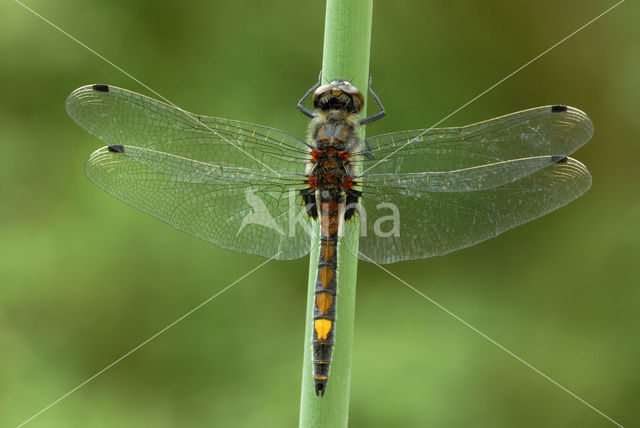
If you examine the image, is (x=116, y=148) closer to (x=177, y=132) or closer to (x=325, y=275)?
(x=177, y=132)

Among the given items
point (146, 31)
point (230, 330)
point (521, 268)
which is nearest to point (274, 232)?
point (230, 330)

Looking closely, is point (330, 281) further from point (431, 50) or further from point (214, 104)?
point (431, 50)

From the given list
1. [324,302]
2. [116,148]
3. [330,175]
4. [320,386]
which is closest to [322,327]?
[324,302]

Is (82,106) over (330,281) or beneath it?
over

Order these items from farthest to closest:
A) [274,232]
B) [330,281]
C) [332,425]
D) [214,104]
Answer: [214,104]
[274,232]
[330,281]
[332,425]

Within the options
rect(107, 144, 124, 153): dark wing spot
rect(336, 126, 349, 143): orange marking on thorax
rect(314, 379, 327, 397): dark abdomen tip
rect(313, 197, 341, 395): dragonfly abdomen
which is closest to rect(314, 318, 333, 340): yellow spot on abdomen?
rect(313, 197, 341, 395): dragonfly abdomen

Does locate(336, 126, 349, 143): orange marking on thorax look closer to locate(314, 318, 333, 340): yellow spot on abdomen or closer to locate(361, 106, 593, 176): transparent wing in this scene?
locate(361, 106, 593, 176): transparent wing
